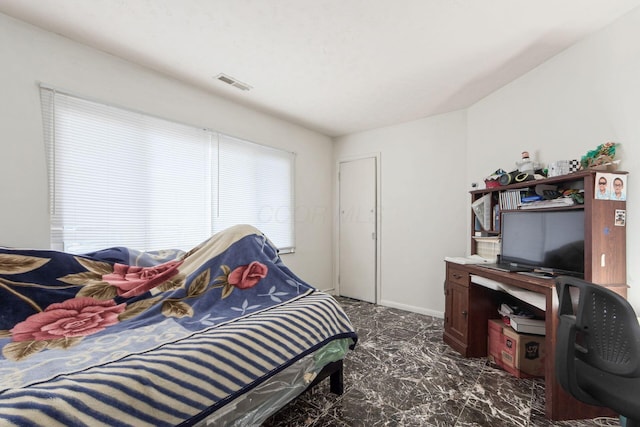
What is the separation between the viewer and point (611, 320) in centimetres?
108

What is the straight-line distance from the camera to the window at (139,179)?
1.99m

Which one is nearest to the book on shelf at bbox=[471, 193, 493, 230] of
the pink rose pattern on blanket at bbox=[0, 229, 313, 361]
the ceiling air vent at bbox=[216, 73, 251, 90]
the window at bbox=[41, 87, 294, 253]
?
the pink rose pattern on blanket at bbox=[0, 229, 313, 361]

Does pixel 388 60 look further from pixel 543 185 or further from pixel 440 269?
pixel 440 269

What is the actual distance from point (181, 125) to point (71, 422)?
2.50m

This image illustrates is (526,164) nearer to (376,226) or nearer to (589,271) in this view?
(589,271)

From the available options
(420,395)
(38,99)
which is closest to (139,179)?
(38,99)

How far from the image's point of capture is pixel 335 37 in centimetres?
198

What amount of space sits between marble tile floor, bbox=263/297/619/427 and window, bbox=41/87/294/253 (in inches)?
75.0

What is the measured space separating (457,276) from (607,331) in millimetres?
1400

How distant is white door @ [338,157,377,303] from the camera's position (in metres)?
3.94

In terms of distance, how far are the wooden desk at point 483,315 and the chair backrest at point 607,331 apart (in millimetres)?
479

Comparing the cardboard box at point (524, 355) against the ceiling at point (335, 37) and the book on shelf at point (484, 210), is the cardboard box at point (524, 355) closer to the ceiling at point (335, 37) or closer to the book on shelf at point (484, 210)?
the book on shelf at point (484, 210)

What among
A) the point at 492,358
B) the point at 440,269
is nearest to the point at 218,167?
the point at 440,269

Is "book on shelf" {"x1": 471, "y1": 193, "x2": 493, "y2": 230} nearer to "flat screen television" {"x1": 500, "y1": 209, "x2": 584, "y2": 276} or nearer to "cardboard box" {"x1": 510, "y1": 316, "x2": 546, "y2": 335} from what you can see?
"flat screen television" {"x1": 500, "y1": 209, "x2": 584, "y2": 276}
